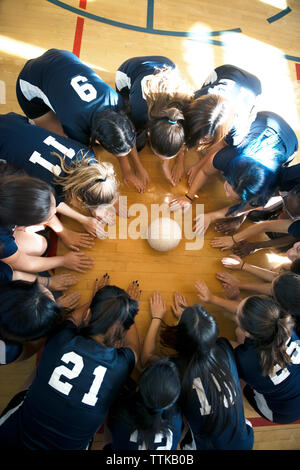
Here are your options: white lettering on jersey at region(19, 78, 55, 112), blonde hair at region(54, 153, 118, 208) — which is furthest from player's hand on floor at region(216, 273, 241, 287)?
white lettering on jersey at region(19, 78, 55, 112)

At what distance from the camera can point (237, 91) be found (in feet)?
6.15

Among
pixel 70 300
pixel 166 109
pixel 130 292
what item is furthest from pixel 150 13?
pixel 70 300

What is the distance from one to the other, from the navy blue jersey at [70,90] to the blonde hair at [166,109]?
0.25 meters

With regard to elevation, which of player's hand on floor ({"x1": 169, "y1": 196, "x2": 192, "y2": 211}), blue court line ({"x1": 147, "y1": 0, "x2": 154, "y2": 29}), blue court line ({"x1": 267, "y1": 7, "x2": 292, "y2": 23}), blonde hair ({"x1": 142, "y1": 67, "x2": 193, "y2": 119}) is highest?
blue court line ({"x1": 267, "y1": 7, "x2": 292, "y2": 23})

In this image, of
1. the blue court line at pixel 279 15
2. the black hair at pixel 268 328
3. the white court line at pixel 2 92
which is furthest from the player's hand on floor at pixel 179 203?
the blue court line at pixel 279 15

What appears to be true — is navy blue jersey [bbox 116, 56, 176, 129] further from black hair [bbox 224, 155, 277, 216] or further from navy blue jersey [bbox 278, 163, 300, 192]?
navy blue jersey [bbox 278, 163, 300, 192]

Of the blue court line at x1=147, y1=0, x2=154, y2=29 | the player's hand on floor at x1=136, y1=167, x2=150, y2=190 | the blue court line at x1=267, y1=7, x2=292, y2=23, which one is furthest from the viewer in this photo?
the blue court line at x1=267, y1=7, x2=292, y2=23

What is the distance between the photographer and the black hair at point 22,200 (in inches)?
53.0

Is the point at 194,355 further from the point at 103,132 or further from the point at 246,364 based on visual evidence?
the point at 103,132

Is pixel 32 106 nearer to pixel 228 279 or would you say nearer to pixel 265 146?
pixel 265 146

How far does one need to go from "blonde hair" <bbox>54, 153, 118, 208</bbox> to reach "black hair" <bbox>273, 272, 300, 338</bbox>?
3.73 ft

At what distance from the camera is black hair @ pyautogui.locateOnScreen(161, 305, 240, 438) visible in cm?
139

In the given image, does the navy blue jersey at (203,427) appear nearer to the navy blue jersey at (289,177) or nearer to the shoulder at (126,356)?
the shoulder at (126,356)

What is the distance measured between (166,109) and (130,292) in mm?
1288
